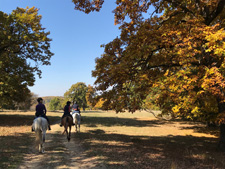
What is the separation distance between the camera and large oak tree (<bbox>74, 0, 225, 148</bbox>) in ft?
26.0

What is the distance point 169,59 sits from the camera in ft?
34.6

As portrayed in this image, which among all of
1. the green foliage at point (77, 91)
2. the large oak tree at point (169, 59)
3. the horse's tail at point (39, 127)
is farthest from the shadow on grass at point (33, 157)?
the green foliage at point (77, 91)

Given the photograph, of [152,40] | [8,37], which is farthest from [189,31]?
[8,37]

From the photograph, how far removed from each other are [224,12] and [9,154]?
15663 mm

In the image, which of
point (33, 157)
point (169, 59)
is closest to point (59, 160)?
point (33, 157)

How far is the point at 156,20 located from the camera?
11383 mm

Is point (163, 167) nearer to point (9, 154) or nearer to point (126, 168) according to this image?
point (126, 168)

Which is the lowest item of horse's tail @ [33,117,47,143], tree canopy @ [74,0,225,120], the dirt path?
the dirt path

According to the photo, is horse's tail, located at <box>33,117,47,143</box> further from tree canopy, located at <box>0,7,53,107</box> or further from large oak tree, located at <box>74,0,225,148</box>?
tree canopy, located at <box>0,7,53,107</box>

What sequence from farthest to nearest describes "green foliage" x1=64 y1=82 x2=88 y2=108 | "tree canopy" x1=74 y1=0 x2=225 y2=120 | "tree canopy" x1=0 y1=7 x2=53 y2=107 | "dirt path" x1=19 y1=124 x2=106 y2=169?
"green foliage" x1=64 y1=82 x2=88 y2=108
"tree canopy" x1=0 y1=7 x2=53 y2=107
"tree canopy" x1=74 y1=0 x2=225 y2=120
"dirt path" x1=19 y1=124 x2=106 y2=169

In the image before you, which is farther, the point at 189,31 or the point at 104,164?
the point at 189,31

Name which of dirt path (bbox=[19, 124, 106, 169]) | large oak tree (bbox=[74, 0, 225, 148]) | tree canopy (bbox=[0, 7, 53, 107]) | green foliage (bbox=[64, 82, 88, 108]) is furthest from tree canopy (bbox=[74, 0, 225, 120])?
green foliage (bbox=[64, 82, 88, 108])

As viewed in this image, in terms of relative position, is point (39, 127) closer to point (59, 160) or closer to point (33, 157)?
point (33, 157)

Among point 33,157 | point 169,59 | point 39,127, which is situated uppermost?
point 169,59
